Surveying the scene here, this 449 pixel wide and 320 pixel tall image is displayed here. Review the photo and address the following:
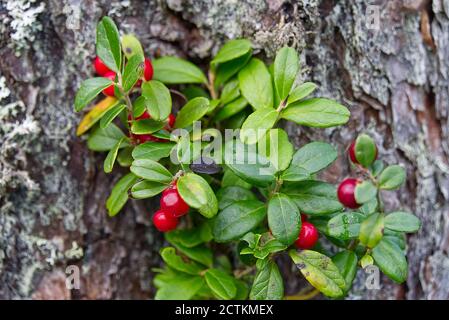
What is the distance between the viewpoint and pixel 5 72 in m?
2.45

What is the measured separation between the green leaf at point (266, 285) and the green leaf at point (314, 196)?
0.87 ft

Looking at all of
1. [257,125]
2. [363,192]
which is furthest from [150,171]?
[363,192]

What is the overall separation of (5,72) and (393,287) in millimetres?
2074

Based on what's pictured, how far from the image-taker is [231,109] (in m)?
2.43

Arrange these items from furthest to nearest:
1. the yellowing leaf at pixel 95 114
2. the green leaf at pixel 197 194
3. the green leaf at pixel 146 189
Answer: the yellowing leaf at pixel 95 114, the green leaf at pixel 146 189, the green leaf at pixel 197 194

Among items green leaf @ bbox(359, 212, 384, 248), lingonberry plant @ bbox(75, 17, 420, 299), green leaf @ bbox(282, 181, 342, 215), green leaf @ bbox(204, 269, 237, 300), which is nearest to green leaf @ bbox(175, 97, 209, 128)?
lingonberry plant @ bbox(75, 17, 420, 299)

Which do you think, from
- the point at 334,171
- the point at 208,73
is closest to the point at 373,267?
the point at 334,171

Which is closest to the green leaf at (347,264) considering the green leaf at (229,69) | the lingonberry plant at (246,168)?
the lingonberry plant at (246,168)

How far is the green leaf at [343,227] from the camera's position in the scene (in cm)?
205

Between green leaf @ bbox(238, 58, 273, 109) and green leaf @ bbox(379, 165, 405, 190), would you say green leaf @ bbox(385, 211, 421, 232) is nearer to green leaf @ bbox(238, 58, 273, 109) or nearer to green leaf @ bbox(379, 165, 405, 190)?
green leaf @ bbox(379, 165, 405, 190)

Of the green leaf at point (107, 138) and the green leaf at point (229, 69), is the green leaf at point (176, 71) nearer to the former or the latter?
the green leaf at point (229, 69)

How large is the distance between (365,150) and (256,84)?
23.2 inches

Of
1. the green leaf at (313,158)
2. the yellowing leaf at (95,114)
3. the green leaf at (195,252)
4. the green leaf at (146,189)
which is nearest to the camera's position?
the green leaf at (146,189)

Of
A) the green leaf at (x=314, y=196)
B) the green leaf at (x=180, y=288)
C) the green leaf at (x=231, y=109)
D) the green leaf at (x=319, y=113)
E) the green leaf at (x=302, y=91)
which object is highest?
the green leaf at (x=302, y=91)
